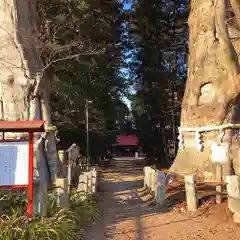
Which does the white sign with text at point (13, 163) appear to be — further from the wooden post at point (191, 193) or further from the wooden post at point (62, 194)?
the wooden post at point (191, 193)

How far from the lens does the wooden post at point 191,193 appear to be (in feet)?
27.8

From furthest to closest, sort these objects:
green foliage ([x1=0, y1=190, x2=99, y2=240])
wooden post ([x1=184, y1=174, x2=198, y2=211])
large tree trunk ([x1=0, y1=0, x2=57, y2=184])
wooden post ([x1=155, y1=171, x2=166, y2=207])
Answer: large tree trunk ([x1=0, y1=0, x2=57, y2=184]) → wooden post ([x1=155, y1=171, x2=166, y2=207]) → wooden post ([x1=184, y1=174, x2=198, y2=211]) → green foliage ([x1=0, y1=190, x2=99, y2=240])

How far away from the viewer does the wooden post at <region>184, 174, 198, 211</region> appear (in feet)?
27.8

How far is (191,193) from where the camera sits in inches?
335

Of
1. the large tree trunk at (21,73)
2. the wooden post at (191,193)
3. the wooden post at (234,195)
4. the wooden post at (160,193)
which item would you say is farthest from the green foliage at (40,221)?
the wooden post at (234,195)

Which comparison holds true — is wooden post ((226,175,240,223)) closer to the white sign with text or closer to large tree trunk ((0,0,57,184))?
the white sign with text

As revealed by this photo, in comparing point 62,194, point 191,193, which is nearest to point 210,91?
point 191,193

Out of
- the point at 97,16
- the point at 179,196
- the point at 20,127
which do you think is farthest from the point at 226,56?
the point at 97,16

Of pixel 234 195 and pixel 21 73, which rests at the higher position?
pixel 21 73

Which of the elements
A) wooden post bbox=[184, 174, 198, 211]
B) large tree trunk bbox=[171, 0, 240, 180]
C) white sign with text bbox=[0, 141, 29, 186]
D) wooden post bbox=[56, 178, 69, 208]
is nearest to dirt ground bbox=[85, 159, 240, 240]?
wooden post bbox=[184, 174, 198, 211]

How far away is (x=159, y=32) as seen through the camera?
3039 centimetres

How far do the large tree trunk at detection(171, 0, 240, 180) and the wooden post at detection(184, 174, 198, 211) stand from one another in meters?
2.69

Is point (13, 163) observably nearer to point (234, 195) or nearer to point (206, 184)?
point (234, 195)

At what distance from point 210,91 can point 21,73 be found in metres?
5.74
